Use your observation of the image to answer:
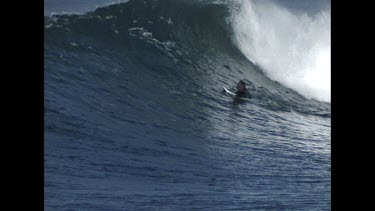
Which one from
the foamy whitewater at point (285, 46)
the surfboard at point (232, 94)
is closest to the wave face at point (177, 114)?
the foamy whitewater at point (285, 46)

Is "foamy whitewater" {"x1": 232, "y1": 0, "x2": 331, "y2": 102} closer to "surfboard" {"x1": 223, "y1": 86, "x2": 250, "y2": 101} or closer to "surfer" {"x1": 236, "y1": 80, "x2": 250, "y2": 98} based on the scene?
"surfer" {"x1": 236, "y1": 80, "x2": 250, "y2": 98}

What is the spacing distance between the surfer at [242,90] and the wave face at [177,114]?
0.20 meters

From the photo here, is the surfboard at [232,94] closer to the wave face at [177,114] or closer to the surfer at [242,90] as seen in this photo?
the surfer at [242,90]

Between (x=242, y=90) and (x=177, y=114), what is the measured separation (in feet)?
7.59

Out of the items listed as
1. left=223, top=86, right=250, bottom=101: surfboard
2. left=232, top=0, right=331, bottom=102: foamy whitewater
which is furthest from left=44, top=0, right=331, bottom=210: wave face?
left=223, top=86, right=250, bottom=101: surfboard

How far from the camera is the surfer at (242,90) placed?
564 inches

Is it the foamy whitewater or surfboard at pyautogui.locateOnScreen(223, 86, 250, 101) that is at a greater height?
the foamy whitewater

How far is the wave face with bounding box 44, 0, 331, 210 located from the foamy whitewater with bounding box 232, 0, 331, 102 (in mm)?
58

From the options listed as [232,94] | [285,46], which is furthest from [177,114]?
[285,46]

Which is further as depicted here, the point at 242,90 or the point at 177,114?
the point at 242,90

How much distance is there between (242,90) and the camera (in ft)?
48.2

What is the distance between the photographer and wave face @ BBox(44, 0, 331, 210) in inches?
330

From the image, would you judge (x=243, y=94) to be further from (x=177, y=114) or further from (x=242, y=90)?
(x=177, y=114)

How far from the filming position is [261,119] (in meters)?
13.6
